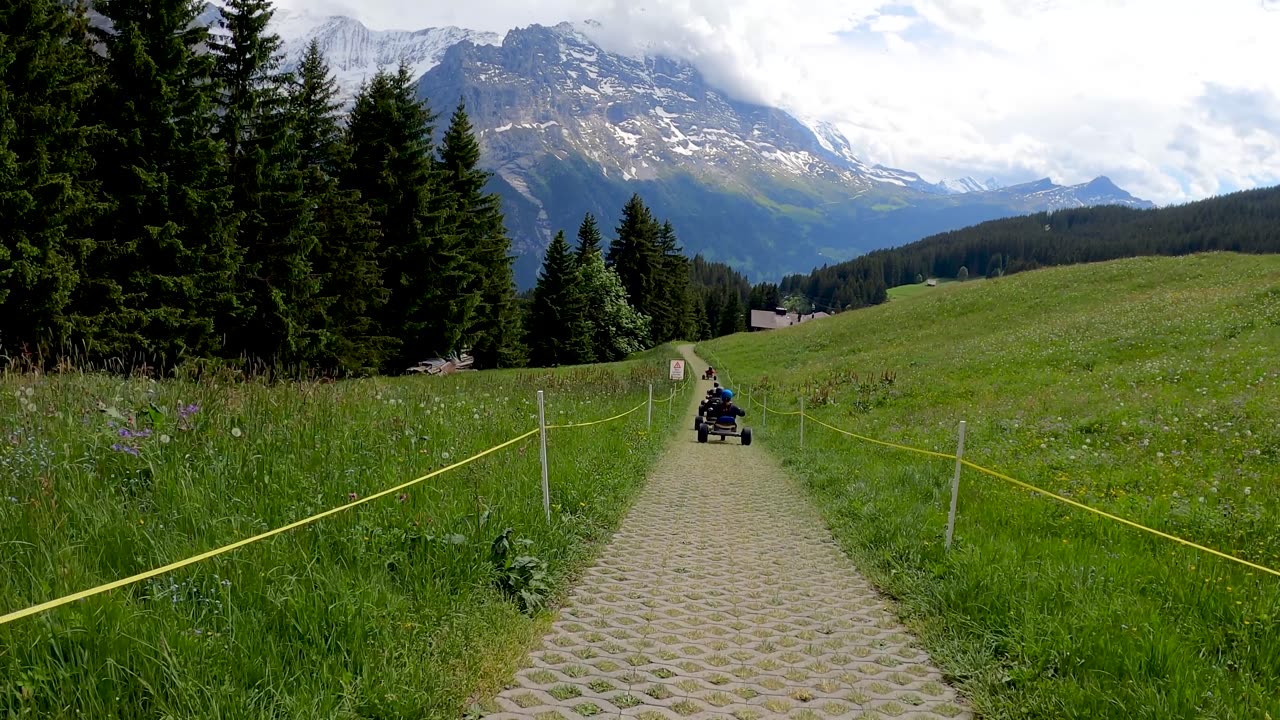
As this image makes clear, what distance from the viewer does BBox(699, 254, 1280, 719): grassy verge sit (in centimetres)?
409

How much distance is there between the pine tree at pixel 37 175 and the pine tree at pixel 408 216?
47.6 feet

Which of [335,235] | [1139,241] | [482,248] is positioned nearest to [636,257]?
[482,248]

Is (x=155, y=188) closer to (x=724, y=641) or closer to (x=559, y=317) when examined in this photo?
(x=724, y=641)

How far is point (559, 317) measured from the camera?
5675 centimetres

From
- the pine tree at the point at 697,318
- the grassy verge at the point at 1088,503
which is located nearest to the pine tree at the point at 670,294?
the pine tree at the point at 697,318

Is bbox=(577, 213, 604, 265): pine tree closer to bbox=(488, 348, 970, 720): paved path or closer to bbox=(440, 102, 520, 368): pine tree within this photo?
bbox=(440, 102, 520, 368): pine tree

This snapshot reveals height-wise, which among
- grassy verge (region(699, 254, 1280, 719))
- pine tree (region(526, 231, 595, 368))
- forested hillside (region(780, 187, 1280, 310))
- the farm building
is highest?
forested hillside (region(780, 187, 1280, 310))

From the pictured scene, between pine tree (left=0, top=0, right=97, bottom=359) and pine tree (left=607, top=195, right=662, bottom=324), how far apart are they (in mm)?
54765

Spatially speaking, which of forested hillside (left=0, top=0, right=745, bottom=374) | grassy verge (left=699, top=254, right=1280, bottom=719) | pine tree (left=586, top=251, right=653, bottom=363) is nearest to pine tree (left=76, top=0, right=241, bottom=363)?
forested hillside (left=0, top=0, right=745, bottom=374)

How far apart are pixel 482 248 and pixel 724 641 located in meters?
42.6

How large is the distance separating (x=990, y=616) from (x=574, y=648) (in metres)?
3.04

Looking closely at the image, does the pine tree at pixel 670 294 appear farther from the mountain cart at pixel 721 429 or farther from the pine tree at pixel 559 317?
the mountain cart at pixel 721 429

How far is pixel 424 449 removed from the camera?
24.0ft

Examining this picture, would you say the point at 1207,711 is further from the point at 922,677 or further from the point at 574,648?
the point at 574,648
